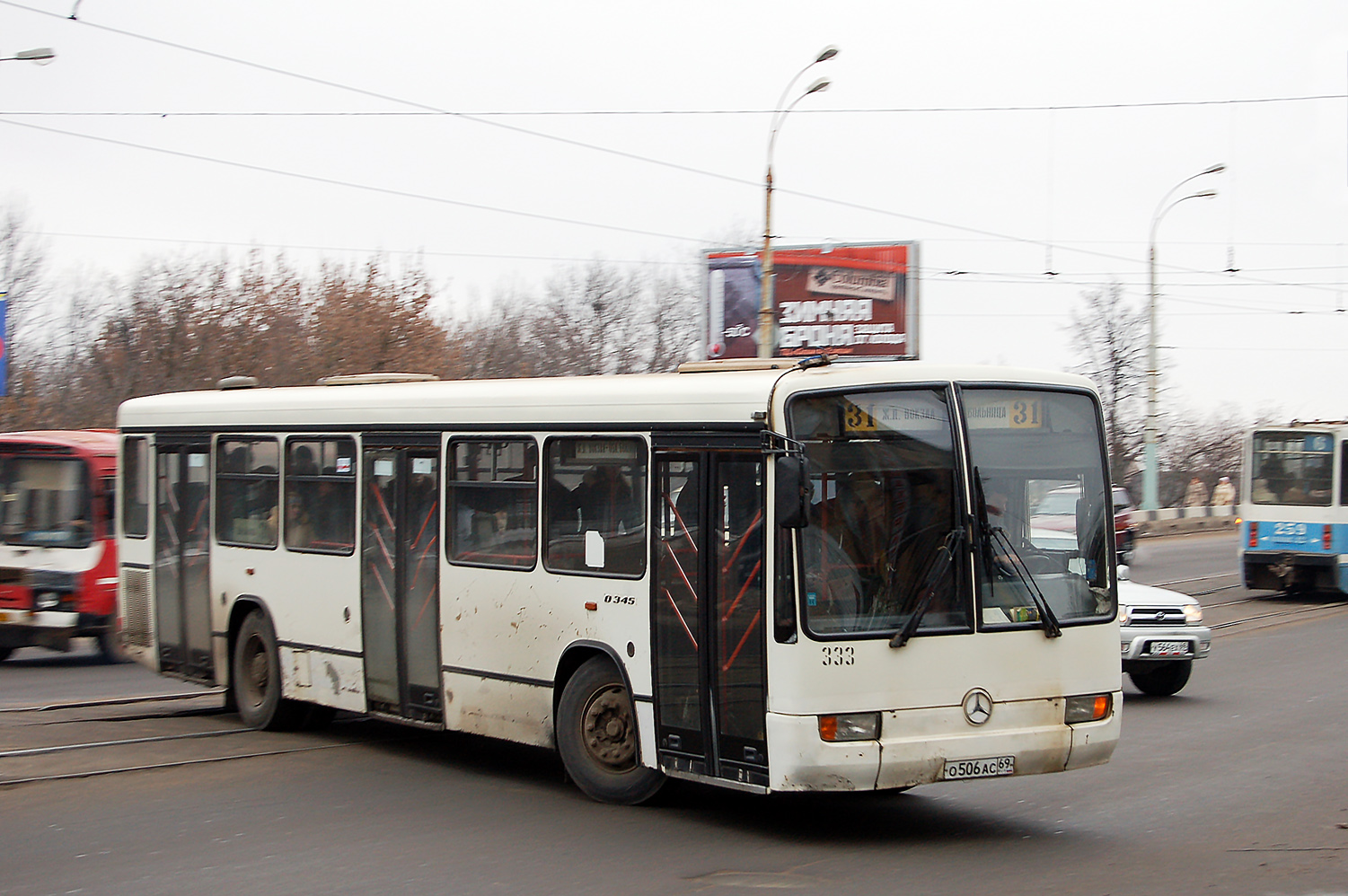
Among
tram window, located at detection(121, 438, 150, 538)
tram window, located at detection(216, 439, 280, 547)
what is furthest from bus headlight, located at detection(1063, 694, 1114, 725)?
tram window, located at detection(121, 438, 150, 538)

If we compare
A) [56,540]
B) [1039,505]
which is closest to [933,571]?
[1039,505]

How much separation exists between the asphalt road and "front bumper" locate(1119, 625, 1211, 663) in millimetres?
1151

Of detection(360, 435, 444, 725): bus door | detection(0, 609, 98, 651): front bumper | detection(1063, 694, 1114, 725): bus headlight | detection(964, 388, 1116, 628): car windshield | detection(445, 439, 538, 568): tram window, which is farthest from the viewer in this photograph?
detection(0, 609, 98, 651): front bumper

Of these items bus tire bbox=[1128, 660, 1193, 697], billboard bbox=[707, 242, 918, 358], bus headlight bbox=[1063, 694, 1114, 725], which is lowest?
bus tire bbox=[1128, 660, 1193, 697]

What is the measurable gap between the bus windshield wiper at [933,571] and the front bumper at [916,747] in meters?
0.45

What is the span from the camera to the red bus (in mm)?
16016

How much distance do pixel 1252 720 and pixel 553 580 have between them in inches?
249

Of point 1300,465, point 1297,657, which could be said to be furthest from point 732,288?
point 1297,657

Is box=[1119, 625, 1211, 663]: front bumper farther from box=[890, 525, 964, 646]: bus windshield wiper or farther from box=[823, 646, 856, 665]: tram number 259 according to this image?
box=[823, 646, 856, 665]: tram number 259

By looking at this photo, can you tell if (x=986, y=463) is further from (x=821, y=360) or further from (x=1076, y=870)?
(x=1076, y=870)

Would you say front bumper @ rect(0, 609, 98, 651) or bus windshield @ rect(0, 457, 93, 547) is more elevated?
bus windshield @ rect(0, 457, 93, 547)

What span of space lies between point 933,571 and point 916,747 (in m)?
0.89

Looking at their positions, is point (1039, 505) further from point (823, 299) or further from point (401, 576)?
point (823, 299)

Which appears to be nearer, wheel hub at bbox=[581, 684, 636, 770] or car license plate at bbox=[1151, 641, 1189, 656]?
wheel hub at bbox=[581, 684, 636, 770]
